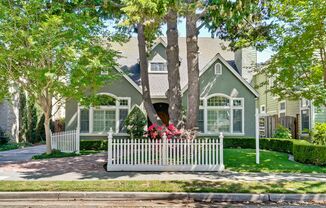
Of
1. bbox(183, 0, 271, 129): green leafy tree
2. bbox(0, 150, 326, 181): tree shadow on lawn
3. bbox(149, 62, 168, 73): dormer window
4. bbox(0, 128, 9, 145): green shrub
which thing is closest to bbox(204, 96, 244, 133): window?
bbox(149, 62, 168, 73): dormer window

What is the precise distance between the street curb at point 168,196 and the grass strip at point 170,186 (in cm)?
23

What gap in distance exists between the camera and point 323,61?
13.8m

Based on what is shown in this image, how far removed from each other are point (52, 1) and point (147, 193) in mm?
9458

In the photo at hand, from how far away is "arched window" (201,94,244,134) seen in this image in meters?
19.9

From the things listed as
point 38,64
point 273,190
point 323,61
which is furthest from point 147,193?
point 323,61

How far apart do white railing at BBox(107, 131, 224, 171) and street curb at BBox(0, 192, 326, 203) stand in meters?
3.23

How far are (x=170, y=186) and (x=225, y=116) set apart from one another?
1233cm

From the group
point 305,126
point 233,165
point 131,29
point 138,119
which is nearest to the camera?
point 233,165

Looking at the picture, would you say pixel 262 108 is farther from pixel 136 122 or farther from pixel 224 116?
pixel 136 122

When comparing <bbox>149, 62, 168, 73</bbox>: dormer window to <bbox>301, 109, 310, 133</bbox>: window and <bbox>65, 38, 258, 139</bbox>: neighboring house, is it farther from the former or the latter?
Answer: <bbox>301, 109, 310, 133</bbox>: window

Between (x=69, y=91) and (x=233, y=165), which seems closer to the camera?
(x=233, y=165)

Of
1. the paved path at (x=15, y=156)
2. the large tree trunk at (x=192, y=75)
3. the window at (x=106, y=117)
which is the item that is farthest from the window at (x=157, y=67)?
the paved path at (x=15, y=156)

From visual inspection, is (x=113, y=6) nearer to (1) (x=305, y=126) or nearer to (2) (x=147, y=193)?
(2) (x=147, y=193)

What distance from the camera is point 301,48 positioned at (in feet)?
43.5
